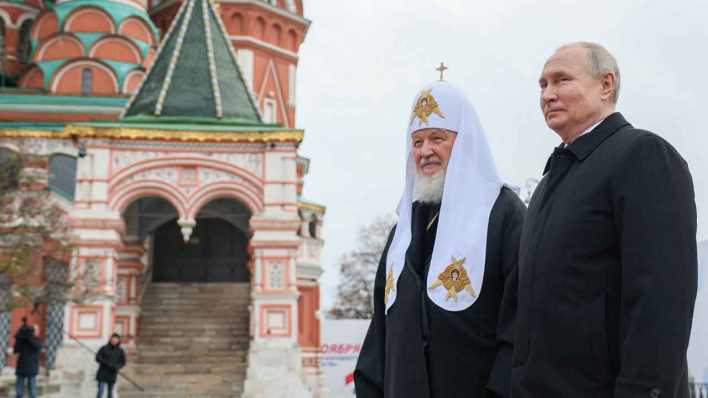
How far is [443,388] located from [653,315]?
117 centimetres

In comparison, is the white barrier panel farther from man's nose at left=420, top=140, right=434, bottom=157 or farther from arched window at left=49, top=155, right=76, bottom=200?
man's nose at left=420, top=140, right=434, bottom=157

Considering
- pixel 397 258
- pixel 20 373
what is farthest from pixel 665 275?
pixel 20 373

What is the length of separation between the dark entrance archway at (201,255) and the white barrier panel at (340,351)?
4.14 meters

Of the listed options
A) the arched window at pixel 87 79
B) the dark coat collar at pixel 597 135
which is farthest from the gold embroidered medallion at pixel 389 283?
the arched window at pixel 87 79

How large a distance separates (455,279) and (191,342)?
1524cm

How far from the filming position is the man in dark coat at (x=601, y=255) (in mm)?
2484

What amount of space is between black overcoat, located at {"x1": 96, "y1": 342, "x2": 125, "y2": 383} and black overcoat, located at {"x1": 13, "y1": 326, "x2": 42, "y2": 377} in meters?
1.00

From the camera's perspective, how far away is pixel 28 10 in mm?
27859

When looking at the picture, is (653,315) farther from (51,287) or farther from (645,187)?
(51,287)

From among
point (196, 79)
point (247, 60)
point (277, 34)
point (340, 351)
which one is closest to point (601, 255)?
point (196, 79)

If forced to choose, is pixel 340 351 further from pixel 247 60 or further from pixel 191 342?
pixel 247 60

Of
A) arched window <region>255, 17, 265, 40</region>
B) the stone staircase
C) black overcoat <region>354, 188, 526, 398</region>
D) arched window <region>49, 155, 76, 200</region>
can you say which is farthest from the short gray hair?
arched window <region>255, 17, 265, 40</region>

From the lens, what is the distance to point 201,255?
2119cm

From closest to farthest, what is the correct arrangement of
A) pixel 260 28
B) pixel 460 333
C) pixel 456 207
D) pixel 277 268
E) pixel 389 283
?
pixel 460 333
pixel 456 207
pixel 389 283
pixel 277 268
pixel 260 28
